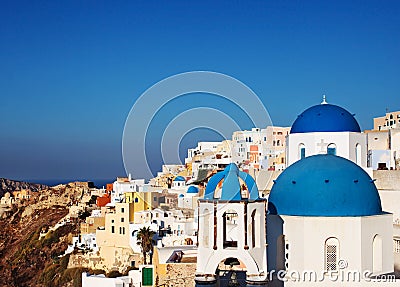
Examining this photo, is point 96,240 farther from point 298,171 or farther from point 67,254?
point 298,171

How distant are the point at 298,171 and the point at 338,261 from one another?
305 cm

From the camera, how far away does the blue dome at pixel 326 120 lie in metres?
23.2

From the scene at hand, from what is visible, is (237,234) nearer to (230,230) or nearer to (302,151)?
(230,230)

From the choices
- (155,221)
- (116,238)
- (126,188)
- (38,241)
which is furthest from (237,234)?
(38,241)

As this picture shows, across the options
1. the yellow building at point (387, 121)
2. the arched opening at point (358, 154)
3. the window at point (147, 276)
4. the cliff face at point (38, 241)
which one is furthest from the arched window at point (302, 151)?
the yellow building at point (387, 121)

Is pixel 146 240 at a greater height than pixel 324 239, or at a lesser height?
lesser

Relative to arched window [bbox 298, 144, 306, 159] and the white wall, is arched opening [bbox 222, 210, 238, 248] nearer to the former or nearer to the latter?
the white wall

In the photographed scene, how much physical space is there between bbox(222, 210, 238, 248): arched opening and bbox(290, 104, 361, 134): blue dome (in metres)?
5.74

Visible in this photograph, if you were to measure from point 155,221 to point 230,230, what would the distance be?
15.7 metres

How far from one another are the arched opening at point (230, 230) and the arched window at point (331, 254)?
2677 millimetres

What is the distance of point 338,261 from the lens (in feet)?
56.1

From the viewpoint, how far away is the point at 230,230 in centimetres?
1859

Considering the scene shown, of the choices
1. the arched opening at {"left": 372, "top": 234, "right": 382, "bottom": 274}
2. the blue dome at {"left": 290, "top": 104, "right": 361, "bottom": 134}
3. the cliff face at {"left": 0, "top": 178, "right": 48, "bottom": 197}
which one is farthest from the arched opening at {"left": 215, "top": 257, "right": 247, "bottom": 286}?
the cliff face at {"left": 0, "top": 178, "right": 48, "bottom": 197}

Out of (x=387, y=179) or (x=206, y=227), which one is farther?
(x=387, y=179)
